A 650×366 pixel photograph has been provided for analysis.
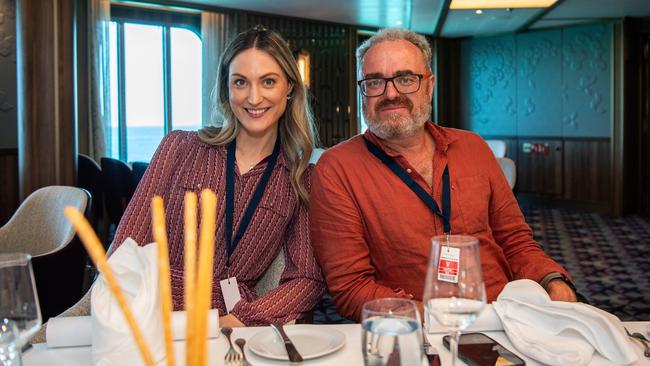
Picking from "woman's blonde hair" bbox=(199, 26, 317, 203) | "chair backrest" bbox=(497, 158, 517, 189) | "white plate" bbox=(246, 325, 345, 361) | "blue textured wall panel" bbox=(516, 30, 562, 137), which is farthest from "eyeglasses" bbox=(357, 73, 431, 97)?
"blue textured wall panel" bbox=(516, 30, 562, 137)

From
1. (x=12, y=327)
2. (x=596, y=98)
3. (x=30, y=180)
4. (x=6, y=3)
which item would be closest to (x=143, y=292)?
(x=12, y=327)

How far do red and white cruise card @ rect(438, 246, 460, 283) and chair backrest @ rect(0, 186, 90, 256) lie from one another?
99.8 inches

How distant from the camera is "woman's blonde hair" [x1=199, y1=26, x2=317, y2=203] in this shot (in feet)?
7.09

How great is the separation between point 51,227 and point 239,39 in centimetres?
166

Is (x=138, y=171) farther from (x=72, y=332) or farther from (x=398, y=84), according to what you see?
(x=72, y=332)

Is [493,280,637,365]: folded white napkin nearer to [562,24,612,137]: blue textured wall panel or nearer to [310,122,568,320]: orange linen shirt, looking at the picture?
[310,122,568,320]: orange linen shirt

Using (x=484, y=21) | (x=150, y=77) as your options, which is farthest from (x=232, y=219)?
(x=484, y=21)

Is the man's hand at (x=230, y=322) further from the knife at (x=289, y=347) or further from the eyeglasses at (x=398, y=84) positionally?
the eyeglasses at (x=398, y=84)

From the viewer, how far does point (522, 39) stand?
33.2 ft

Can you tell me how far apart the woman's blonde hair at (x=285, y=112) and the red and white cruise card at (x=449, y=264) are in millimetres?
1189

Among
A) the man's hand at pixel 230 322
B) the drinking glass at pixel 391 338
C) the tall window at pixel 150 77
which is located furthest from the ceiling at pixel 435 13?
the drinking glass at pixel 391 338

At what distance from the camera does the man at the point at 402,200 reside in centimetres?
206

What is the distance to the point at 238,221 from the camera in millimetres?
2082

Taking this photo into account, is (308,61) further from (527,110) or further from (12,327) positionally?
(12,327)
